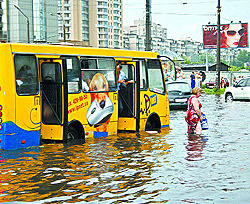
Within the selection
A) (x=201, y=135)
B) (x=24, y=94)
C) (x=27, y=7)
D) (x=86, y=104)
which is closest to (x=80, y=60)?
(x=86, y=104)

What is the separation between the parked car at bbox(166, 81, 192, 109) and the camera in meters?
29.2

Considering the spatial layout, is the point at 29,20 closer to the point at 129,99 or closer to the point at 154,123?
the point at 154,123

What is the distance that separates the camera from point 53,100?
44.9 ft

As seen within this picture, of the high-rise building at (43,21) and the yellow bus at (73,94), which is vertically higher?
the high-rise building at (43,21)

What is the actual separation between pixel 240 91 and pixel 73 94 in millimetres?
23976

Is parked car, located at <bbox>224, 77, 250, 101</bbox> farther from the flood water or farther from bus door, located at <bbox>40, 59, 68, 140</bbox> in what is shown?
bus door, located at <bbox>40, 59, 68, 140</bbox>

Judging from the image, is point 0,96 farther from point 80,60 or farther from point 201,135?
point 201,135

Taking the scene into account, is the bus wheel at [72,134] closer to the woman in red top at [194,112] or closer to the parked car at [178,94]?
the woman in red top at [194,112]

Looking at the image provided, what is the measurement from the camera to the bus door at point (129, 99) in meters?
16.5

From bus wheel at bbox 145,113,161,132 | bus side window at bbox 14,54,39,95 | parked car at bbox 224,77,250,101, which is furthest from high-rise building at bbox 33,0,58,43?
bus side window at bbox 14,54,39,95

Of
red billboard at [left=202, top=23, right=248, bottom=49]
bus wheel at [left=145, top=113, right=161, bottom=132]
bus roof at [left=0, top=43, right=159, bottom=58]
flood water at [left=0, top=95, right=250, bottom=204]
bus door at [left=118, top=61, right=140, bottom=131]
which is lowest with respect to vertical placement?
flood water at [left=0, top=95, right=250, bottom=204]

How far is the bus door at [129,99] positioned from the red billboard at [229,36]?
54.9m

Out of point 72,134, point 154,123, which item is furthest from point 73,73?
point 154,123

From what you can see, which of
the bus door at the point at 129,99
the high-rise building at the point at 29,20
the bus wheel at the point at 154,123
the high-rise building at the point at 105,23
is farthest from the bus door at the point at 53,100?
the high-rise building at the point at 105,23
